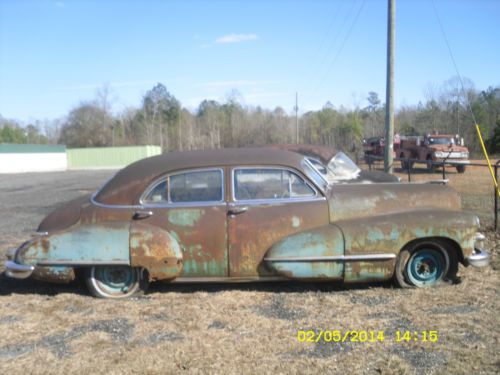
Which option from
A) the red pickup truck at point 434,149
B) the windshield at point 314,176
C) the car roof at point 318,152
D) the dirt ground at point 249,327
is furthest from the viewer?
the red pickup truck at point 434,149

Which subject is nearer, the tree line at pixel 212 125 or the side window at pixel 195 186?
the side window at pixel 195 186

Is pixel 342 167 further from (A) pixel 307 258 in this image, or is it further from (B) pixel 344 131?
(B) pixel 344 131

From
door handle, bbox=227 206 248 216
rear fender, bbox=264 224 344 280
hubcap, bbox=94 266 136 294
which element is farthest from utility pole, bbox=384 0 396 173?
hubcap, bbox=94 266 136 294

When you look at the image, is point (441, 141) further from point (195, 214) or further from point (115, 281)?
point (115, 281)

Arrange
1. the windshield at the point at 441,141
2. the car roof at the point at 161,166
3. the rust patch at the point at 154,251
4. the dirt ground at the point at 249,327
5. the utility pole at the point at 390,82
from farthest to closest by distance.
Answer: the windshield at the point at 441,141 < the utility pole at the point at 390,82 < the car roof at the point at 161,166 < the rust patch at the point at 154,251 < the dirt ground at the point at 249,327

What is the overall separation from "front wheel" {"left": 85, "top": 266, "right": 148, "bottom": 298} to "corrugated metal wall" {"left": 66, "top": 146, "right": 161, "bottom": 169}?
141 feet

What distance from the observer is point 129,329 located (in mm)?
3953

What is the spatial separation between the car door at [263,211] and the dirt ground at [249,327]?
19.3 inches

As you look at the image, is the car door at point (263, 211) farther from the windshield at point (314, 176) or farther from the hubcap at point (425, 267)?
the hubcap at point (425, 267)

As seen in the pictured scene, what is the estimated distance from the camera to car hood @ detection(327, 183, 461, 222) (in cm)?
477

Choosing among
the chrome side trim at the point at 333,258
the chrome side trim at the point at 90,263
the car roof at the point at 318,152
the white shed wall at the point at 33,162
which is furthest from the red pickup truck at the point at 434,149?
the white shed wall at the point at 33,162

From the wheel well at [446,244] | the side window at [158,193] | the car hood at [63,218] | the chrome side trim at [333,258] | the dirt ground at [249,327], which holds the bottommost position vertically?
the dirt ground at [249,327]

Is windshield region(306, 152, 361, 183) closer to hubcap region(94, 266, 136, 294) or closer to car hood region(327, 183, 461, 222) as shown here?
car hood region(327, 183, 461, 222)

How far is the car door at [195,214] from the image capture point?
456cm
